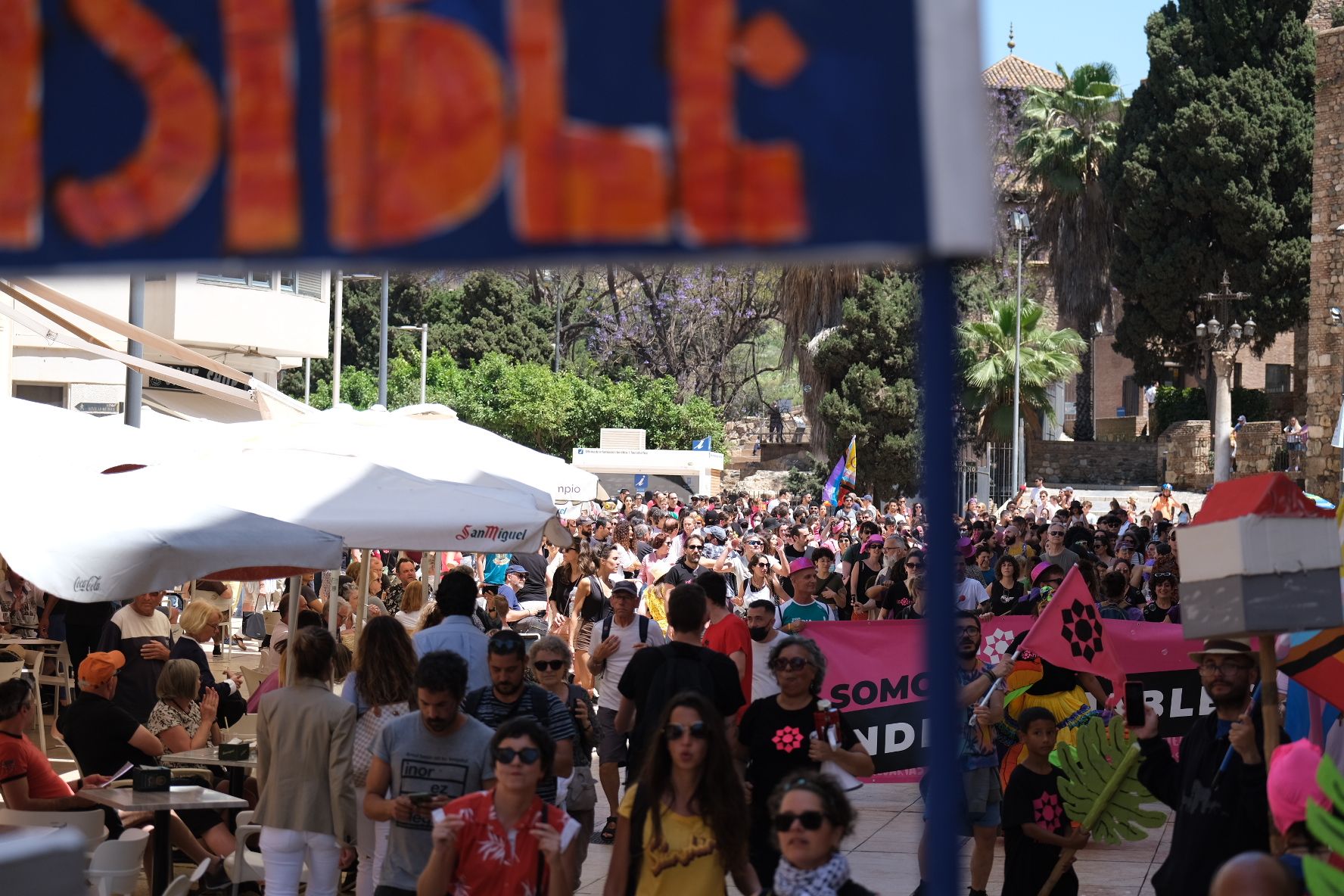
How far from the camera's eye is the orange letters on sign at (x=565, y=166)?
290 cm

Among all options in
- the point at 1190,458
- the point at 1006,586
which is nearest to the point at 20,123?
the point at 1006,586

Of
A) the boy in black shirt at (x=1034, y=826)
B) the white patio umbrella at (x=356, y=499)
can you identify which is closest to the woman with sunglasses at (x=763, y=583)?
the white patio umbrella at (x=356, y=499)

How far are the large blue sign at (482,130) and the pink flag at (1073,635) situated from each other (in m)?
6.33

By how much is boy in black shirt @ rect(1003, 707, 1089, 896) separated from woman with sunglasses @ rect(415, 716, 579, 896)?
2750 mm

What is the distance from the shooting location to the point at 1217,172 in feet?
148

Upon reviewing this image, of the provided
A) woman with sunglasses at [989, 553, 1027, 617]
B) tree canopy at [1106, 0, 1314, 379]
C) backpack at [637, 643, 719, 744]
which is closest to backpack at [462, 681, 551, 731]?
backpack at [637, 643, 719, 744]

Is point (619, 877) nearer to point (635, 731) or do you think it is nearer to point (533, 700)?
point (533, 700)

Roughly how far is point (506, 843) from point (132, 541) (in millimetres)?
3022

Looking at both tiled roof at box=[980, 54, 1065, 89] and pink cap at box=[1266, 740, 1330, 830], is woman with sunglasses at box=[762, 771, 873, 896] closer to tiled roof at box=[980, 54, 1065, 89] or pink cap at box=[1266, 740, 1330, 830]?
pink cap at box=[1266, 740, 1330, 830]

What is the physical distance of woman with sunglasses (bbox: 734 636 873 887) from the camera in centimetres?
678

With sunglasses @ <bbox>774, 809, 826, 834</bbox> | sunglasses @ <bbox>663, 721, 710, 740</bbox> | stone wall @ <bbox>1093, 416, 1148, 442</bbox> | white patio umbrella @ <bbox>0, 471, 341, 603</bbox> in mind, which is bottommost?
sunglasses @ <bbox>774, 809, 826, 834</bbox>

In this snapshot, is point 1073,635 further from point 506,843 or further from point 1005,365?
point 1005,365

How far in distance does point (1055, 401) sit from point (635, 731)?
59.9 meters

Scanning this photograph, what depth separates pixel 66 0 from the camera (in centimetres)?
319
